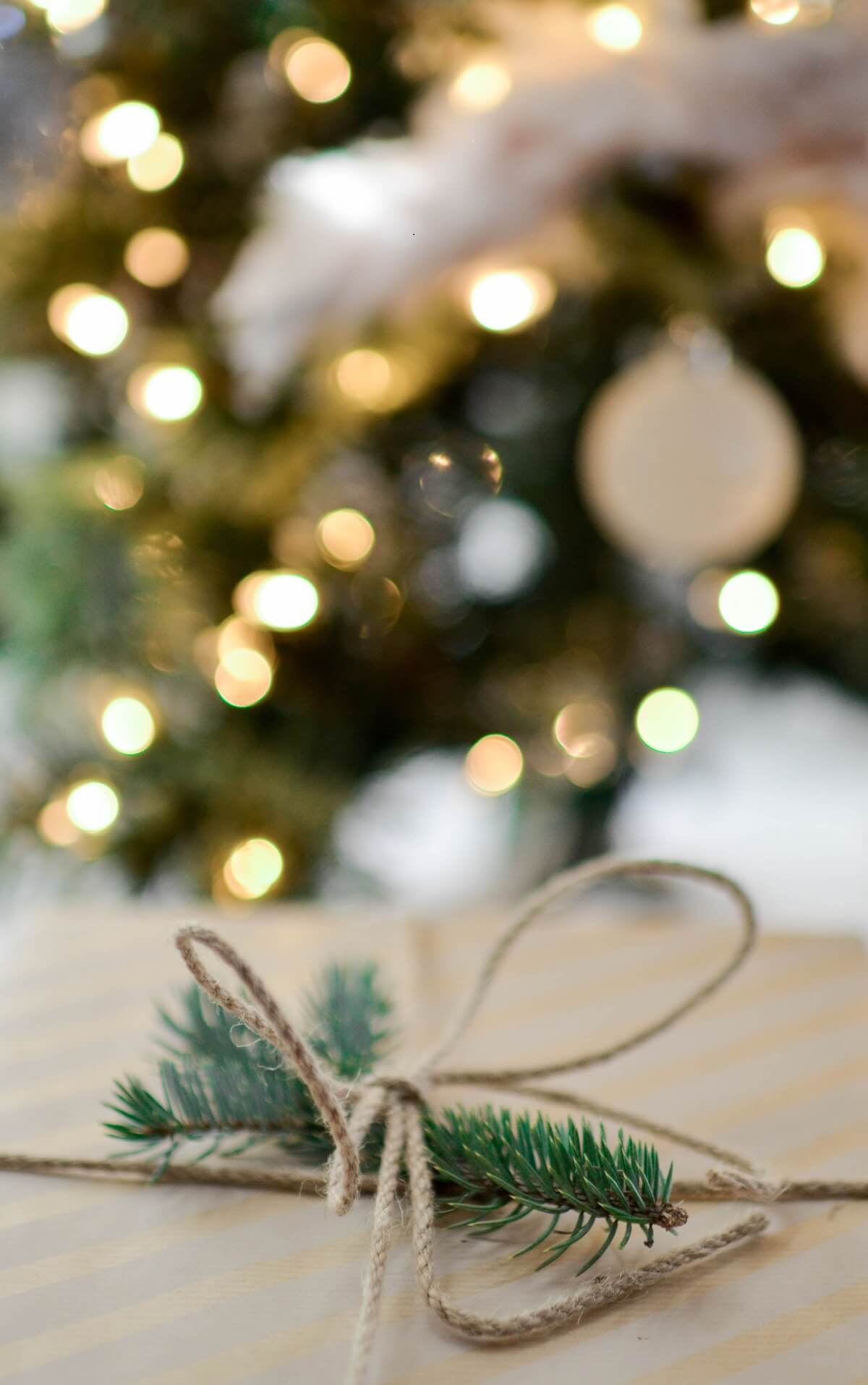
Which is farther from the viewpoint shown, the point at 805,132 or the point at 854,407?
the point at 854,407

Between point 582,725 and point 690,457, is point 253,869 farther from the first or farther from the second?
point 690,457

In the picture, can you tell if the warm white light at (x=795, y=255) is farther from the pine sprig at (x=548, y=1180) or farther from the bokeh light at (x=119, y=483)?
the pine sprig at (x=548, y=1180)

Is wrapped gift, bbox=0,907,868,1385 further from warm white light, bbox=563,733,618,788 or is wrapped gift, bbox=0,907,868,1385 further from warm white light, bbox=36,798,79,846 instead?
warm white light, bbox=563,733,618,788

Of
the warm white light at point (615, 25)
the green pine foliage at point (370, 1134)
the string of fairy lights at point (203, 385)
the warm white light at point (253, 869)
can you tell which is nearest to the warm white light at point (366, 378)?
the string of fairy lights at point (203, 385)

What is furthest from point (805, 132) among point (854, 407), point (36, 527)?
point (36, 527)

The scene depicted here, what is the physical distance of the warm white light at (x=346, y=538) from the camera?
0.76m

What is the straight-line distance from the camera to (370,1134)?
285 mm

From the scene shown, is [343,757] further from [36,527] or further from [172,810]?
[36,527]

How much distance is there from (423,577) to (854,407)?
0.36 m

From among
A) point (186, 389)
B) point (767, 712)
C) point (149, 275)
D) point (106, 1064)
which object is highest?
point (149, 275)

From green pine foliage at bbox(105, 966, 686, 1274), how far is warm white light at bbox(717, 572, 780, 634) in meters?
0.56

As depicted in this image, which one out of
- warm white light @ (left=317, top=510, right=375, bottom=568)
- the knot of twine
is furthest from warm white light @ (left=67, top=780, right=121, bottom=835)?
the knot of twine

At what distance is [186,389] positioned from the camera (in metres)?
0.68

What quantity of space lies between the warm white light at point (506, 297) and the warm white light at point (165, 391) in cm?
20
